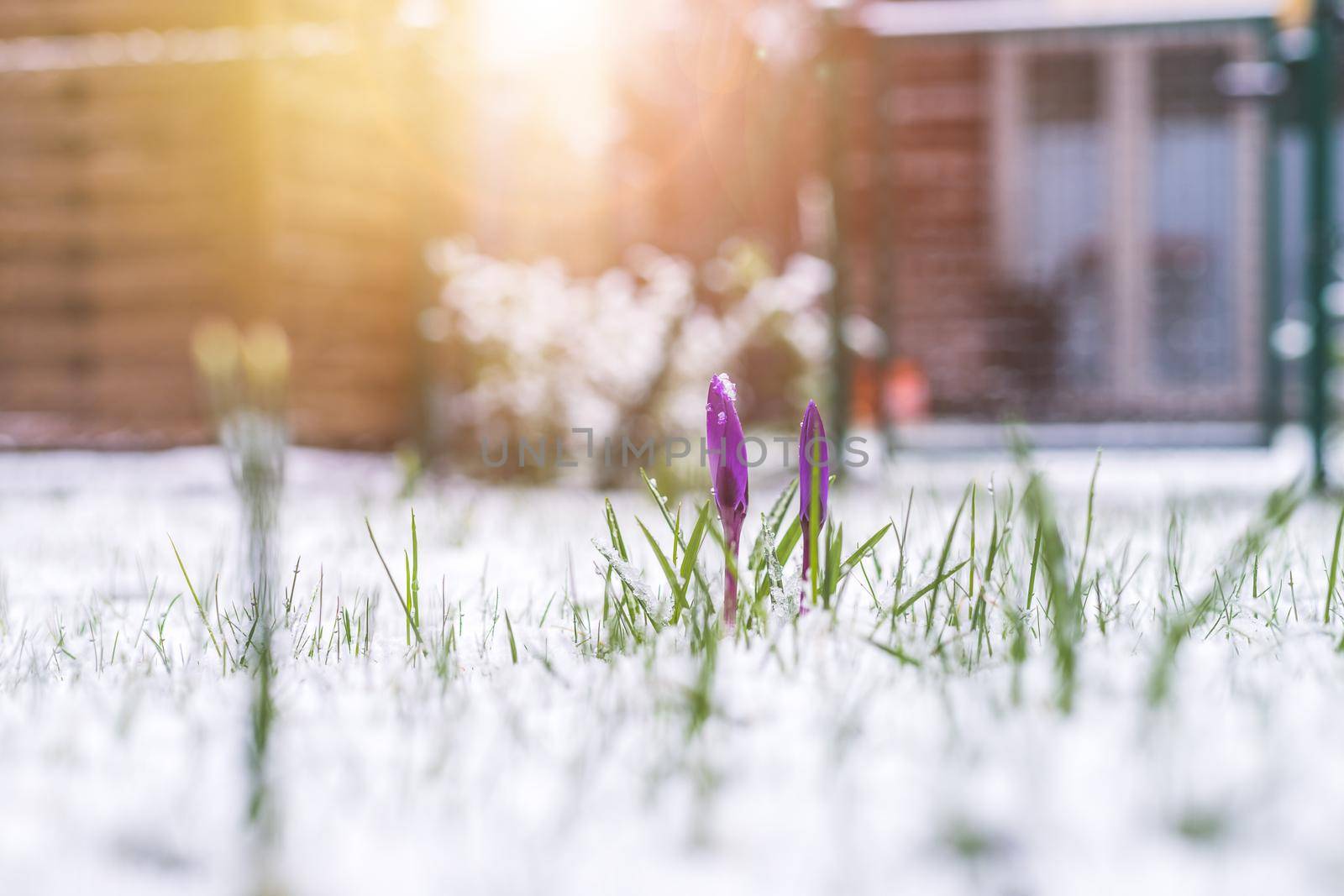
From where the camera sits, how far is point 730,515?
1297 mm

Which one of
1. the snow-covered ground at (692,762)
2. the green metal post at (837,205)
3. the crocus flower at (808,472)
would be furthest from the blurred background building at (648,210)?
the snow-covered ground at (692,762)

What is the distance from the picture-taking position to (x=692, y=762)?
2.72 feet

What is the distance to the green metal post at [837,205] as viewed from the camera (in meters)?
3.97

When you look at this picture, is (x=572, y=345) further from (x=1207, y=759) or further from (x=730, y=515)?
(x=1207, y=759)

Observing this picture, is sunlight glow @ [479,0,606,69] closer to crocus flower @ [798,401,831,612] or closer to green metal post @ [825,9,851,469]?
green metal post @ [825,9,851,469]

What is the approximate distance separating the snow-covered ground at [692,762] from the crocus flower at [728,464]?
0.08 metres

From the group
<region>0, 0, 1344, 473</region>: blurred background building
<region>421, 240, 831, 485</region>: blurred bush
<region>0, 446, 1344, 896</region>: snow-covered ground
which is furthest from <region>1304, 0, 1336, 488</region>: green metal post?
<region>0, 446, 1344, 896</region>: snow-covered ground

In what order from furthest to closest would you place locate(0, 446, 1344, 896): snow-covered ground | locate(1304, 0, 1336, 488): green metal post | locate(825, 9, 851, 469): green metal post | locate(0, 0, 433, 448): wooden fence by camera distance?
locate(0, 0, 433, 448): wooden fence
locate(825, 9, 851, 469): green metal post
locate(1304, 0, 1336, 488): green metal post
locate(0, 446, 1344, 896): snow-covered ground

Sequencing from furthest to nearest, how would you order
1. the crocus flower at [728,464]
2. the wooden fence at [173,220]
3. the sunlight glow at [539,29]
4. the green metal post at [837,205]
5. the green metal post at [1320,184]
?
the sunlight glow at [539,29] → the wooden fence at [173,220] → the green metal post at [837,205] → the green metal post at [1320,184] → the crocus flower at [728,464]

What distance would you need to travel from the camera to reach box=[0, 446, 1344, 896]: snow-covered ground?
68 centimetres

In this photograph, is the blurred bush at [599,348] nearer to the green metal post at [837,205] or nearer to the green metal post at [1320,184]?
the green metal post at [837,205]

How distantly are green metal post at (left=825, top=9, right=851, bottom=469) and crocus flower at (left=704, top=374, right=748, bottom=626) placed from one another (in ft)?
8.78

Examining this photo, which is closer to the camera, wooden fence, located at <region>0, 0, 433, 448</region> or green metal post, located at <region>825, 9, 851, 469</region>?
green metal post, located at <region>825, 9, 851, 469</region>

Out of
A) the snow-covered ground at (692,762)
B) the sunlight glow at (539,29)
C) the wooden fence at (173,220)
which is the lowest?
the snow-covered ground at (692,762)
